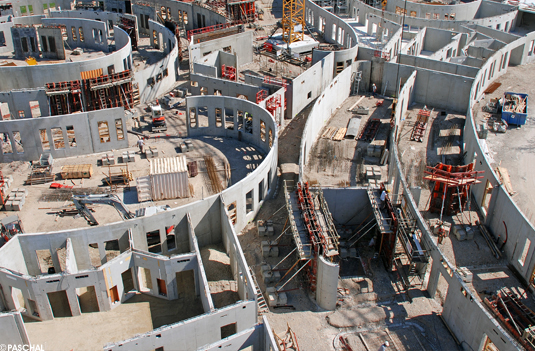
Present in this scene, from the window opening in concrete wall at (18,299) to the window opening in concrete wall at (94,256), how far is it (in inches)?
147

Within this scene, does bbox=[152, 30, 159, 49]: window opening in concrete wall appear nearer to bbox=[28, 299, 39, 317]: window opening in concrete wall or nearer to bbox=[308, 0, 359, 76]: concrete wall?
bbox=[308, 0, 359, 76]: concrete wall

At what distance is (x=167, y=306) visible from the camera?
80.7 ft

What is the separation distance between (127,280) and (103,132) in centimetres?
1636

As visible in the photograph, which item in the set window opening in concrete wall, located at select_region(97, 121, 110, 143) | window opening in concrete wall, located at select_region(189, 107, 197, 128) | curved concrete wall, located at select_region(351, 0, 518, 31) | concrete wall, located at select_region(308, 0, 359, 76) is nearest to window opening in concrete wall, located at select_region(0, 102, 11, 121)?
window opening in concrete wall, located at select_region(97, 121, 110, 143)

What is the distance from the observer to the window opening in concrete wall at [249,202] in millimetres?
30366

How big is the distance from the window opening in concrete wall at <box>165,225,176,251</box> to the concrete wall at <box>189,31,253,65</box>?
2309 centimetres

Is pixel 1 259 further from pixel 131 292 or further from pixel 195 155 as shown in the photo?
pixel 195 155

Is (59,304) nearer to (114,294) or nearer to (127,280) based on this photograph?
(114,294)

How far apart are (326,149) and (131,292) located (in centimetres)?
1887

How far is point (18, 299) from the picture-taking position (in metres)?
24.3

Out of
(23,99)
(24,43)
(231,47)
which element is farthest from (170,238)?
(24,43)

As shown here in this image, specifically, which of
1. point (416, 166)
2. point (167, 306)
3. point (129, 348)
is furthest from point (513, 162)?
point (129, 348)

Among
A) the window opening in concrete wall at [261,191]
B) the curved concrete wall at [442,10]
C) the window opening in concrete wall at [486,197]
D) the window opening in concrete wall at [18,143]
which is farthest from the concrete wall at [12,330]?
the curved concrete wall at [442,10]

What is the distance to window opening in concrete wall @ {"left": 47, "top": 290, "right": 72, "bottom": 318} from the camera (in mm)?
24027
